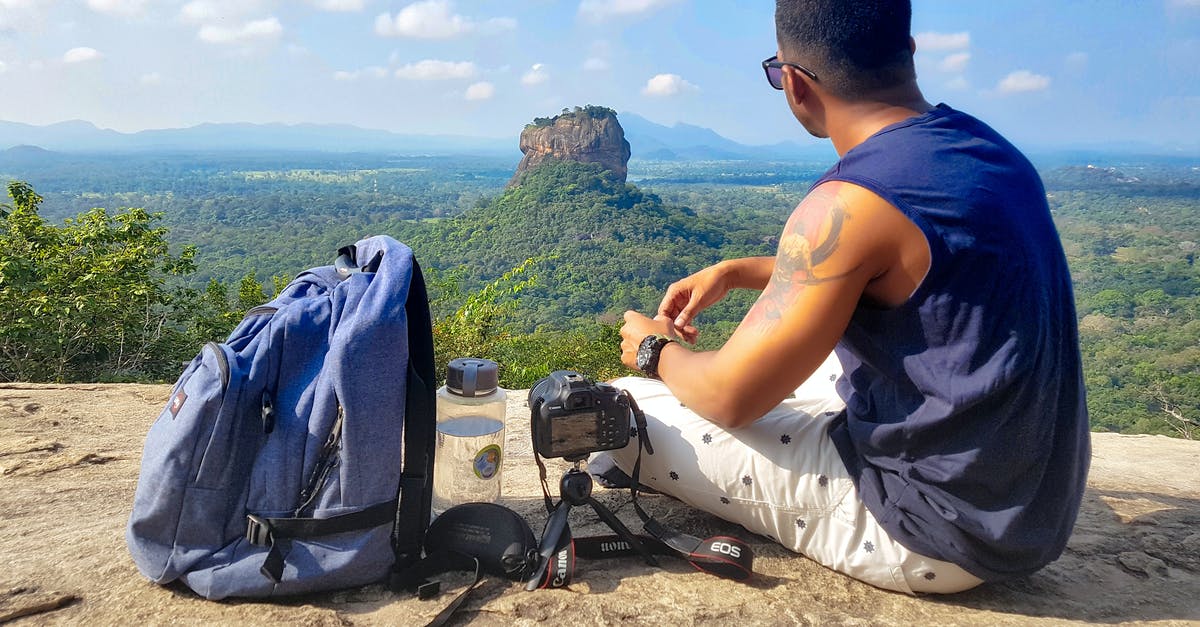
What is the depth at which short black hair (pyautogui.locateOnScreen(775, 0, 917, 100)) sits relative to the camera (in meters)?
1.62

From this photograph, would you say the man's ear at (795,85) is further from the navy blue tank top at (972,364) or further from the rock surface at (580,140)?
the rock surface at (580,140)

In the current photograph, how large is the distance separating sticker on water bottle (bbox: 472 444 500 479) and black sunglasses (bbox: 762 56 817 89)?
127cm

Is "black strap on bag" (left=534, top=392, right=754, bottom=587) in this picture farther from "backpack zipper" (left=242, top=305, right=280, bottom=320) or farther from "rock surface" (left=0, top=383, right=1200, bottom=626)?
"backpack zipper" (left=242, top=305, right=280, bottom=320)

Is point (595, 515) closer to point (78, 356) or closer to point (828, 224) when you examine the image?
point (828, 224)

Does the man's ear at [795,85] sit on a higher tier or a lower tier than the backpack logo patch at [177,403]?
higher

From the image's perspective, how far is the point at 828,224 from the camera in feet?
4.99

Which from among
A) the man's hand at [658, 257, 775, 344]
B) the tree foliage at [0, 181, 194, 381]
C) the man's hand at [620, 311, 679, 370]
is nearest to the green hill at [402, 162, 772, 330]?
the tree foliage at [0, 181, 194, 381]

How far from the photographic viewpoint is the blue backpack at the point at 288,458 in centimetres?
166

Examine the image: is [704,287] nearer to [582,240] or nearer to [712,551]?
[712,551]

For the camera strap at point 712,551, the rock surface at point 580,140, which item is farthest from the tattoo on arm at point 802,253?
the rock surface at point 580,140

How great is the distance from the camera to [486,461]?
7.04 ft

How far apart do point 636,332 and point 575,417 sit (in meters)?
0.34

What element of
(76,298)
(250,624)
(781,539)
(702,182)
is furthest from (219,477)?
(702,182)

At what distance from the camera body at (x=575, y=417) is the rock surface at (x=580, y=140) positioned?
62654mm
